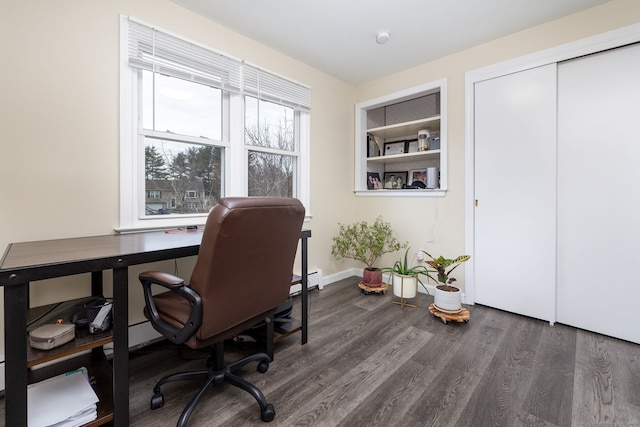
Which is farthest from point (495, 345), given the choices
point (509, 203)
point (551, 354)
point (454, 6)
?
point (454, 6)

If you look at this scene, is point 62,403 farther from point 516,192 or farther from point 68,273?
point 516,192

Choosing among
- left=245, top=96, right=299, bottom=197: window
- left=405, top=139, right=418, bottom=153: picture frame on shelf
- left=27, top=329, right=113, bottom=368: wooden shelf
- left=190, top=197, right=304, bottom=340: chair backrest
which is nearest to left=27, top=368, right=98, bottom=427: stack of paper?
left=27, top=329, right=113, bottom=368: wooden shelf

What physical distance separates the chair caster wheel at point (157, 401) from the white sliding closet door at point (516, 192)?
2.66 meters

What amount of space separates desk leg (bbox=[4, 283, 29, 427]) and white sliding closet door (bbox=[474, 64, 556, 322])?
3.05 metres

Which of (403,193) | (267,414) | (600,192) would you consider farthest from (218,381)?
(600,192)

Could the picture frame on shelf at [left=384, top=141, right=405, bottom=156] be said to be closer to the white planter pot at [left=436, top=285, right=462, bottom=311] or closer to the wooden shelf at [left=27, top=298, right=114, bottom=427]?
the white planter pot at [left=436, top=285, right=462, bottom=311]

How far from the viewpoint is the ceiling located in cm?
210

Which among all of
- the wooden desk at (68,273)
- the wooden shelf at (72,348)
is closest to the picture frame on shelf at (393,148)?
the wooden desk at (68,273)

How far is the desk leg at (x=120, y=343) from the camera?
46.1 inches

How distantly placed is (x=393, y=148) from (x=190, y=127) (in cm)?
246

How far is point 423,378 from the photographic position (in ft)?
5.38

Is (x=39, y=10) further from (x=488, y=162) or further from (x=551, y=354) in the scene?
(x=551, y=354)

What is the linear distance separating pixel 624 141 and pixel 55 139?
3734 millimetres

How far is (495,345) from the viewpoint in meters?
2.00
